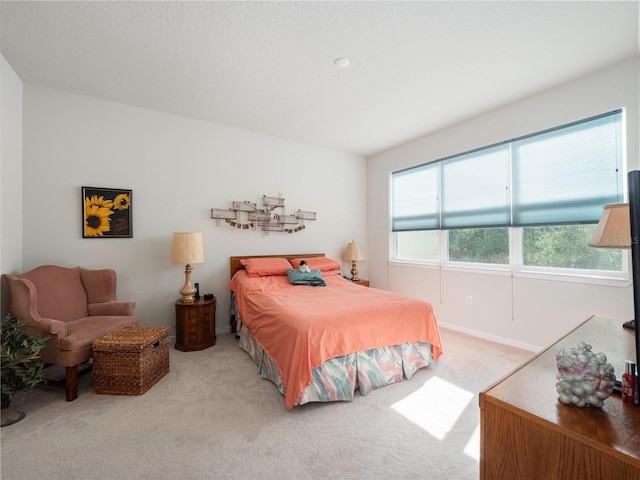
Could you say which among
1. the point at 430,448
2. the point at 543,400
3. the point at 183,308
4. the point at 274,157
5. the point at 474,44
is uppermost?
the point at 474,44

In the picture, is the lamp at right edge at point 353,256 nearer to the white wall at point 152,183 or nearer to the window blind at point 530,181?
the white wall at point 152,183

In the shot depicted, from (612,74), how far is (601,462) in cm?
328

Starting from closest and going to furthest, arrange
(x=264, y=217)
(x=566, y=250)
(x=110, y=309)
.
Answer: (x=110, y=309) → (x=566, y=250) → (x=264, y=217)

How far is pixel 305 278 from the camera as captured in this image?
3.46m

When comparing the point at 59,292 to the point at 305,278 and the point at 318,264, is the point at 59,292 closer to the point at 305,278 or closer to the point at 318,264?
the point at 305,278

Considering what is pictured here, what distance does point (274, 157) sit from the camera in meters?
4.10

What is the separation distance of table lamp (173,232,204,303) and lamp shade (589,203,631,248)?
330 centimetres

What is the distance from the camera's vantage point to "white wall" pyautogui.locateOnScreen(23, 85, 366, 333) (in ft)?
9.12

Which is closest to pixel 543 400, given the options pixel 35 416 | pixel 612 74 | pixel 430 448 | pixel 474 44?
pixel 430 448

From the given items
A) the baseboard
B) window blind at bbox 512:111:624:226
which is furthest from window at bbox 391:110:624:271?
the baseboard

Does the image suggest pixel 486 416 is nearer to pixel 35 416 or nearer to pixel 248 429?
pixel 248 429

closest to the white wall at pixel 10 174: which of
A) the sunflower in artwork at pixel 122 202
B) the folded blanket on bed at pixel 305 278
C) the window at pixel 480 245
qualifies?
the sunflower in artwork at pixel 122 202

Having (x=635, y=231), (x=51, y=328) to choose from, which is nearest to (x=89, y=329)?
(x=51, y=328)

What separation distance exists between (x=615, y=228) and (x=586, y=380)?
1.10m
